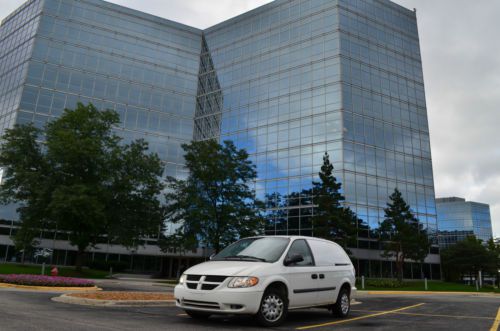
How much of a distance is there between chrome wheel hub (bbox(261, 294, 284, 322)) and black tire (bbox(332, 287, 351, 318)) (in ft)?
7.02

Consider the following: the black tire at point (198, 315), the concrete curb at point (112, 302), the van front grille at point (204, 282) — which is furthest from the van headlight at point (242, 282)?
the concrete curb at point (112, 302)

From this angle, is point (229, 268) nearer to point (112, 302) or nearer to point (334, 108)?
point (112, 302)

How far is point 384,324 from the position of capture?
26.0 ft

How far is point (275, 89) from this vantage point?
5022 cm

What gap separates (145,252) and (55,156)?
840 inches

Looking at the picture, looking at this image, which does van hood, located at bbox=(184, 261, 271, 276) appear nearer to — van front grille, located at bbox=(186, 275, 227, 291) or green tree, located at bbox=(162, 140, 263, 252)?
van front grille, located at bbox=(186, 275, 227, 291)

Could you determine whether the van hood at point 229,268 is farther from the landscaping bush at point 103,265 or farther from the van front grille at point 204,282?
the landscaping bush at point 103,265

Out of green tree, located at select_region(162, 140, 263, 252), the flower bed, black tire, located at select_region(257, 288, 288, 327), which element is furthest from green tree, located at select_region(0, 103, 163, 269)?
black tire, located at select_region(257, 288, 288, 327)

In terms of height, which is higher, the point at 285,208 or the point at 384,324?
the point at 285,208

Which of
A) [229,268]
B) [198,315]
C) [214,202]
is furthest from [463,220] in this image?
[229,268]

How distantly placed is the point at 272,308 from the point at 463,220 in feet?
395

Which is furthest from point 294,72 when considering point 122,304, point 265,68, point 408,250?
point 122,304

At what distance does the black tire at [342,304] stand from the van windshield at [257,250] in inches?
78.7

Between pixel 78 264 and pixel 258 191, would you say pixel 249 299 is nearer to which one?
pixel 78 264
